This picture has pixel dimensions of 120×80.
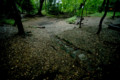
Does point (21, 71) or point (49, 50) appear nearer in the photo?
point (21, 71)

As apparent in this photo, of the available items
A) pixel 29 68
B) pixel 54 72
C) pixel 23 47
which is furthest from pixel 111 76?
pixel 23 47

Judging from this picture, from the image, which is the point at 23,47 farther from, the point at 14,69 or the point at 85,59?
the point at 85,59

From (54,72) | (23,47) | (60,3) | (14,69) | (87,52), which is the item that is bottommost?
(54,72)

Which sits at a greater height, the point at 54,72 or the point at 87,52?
the point at 87,52

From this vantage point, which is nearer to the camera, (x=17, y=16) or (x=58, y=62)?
(x=58, y=62)

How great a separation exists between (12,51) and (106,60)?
6.51m

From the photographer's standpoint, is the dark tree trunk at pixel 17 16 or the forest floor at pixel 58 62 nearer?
the forest floor at pixel 58 62

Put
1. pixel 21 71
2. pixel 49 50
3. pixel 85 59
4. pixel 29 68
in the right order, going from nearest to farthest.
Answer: pixel 21 71
pixel 29 68
pixel 85 59
pixel 49 50

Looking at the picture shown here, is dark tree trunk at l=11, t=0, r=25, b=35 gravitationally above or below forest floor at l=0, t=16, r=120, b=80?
above

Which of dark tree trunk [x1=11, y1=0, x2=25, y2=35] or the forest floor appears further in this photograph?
dark tree trunk [x1=11, y1=0, x2=25, y2=35]

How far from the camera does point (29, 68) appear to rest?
12.2 feet

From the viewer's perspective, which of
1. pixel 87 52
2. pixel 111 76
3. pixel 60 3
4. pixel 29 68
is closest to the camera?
pixel 111 76

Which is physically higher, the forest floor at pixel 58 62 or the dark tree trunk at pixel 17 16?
the dark tree trunk at pixel 17 16

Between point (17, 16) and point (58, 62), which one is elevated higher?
point (17, 16)
